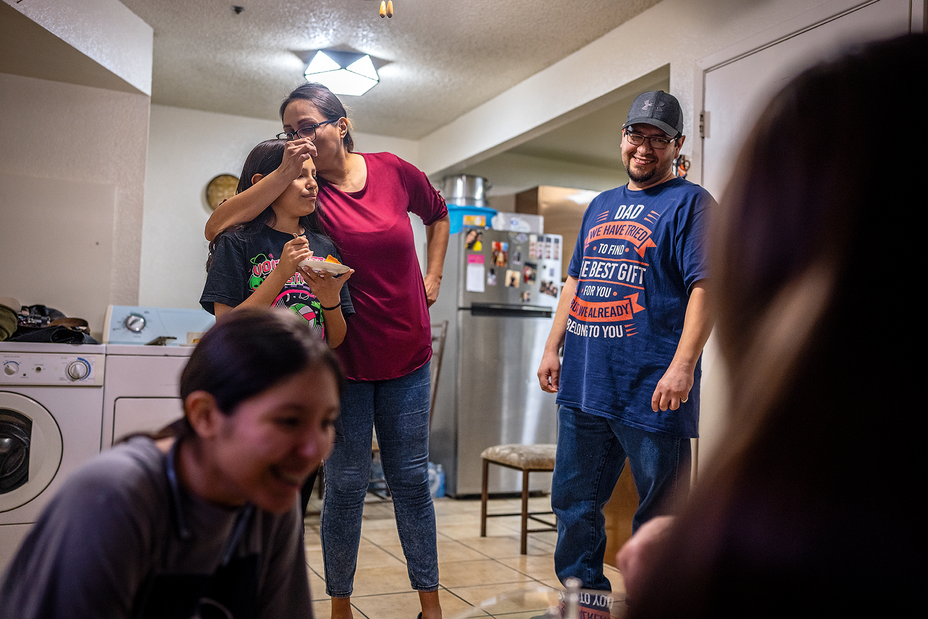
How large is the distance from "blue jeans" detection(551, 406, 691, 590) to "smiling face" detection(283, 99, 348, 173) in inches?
36.9

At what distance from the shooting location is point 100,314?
12.4ft

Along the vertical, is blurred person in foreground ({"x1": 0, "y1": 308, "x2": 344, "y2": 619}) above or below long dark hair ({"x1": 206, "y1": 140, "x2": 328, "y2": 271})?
below

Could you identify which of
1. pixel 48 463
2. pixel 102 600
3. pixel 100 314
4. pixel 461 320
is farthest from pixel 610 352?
pixel 100 314

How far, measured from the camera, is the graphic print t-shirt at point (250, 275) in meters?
1.62

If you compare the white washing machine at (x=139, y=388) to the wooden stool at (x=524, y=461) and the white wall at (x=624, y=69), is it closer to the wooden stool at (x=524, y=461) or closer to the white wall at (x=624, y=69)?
the wooden stool at (x=524, y=461)

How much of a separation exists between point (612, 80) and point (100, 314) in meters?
2.94

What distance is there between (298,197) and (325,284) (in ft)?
0.84

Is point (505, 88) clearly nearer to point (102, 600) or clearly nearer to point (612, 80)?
point (612, 80)

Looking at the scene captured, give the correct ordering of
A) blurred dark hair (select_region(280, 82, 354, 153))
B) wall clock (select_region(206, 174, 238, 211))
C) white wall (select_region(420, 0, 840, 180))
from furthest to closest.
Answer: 1. wall clock (select_region(206, 174, 238, 211))
2. white wall (select_region(420, 0, 840, 180))
3. blurred dark hair (select_region(280, 82, 354, 153))

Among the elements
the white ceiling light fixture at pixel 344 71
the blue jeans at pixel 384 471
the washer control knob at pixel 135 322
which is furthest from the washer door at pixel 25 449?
the white ceiling light fixture at pixel 344 71

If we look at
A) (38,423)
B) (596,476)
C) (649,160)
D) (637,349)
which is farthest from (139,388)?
(649,160)

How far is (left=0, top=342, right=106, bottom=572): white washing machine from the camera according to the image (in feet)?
8.87

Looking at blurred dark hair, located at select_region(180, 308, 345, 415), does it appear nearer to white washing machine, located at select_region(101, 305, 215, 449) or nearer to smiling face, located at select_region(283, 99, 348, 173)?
smiling face, located at select_region(283, 99, 348, 173)

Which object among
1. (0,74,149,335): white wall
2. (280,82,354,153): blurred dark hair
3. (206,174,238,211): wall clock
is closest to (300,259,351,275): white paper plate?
(280,82,354,153): blurred dark hair
